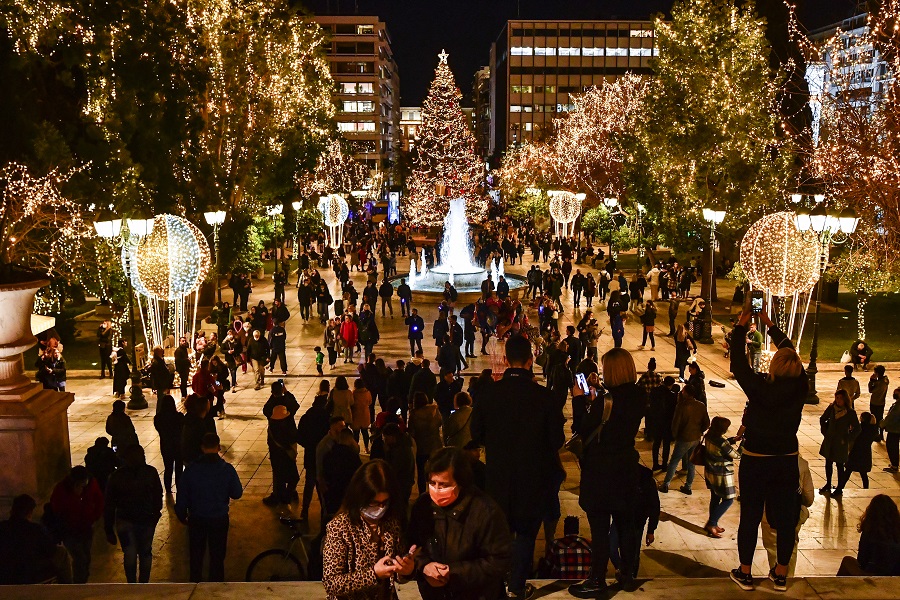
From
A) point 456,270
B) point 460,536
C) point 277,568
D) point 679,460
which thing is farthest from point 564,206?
point 460,536

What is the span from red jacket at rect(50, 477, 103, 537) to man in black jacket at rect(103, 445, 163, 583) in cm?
11

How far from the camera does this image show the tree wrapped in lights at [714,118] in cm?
2609

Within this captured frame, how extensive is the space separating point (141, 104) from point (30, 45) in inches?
129

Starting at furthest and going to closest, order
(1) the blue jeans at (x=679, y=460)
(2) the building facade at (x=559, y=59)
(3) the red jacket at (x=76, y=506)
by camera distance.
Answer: (2) the building facade at (x=559, y=59), (1) the blue jeans at (x=679, y=460), (3) the red jacket at (x=76, y=506)

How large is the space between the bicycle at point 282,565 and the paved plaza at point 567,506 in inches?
35.8

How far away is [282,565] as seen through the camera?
24.7 ft

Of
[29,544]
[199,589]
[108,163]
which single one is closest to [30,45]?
[108,163]

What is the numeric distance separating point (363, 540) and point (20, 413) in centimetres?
683

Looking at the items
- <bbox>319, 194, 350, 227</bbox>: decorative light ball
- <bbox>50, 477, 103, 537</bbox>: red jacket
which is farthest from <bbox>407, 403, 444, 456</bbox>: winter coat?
<bbox>319, 194, 350, 227</bbox>: decorative light ball

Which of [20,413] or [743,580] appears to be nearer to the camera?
[743,580]

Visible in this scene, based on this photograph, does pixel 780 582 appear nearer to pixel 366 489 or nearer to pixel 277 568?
pixel 366 489

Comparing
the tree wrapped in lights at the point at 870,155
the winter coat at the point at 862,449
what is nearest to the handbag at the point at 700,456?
the winter coat at the point at 862,449

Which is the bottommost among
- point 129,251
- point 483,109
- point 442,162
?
point 129,251

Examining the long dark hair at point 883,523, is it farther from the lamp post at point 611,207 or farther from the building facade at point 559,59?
the building facade at point 559,59
